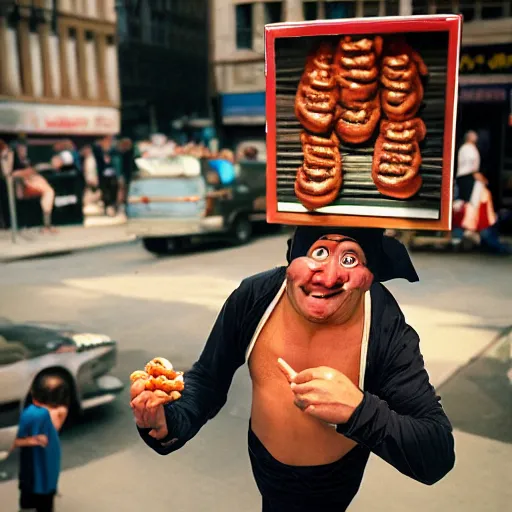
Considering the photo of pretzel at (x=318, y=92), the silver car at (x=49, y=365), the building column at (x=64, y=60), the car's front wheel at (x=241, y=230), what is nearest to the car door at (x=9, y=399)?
the silver car at (x=49, y=365)

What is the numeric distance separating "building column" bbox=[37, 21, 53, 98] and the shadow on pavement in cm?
1928

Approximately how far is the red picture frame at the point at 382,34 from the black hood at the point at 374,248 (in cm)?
9

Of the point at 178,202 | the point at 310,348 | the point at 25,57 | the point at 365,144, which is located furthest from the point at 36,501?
the point at 25,57

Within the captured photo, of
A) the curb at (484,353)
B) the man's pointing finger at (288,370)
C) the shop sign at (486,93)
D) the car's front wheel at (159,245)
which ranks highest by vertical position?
the shop sign at (486,93)

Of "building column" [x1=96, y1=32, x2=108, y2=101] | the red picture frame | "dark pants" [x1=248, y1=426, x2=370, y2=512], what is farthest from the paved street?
"building column" [x1=96, y1=32, x2=108, y2=101]

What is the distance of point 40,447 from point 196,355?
2.94 meters

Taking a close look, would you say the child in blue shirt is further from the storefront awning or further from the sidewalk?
the storefront awning

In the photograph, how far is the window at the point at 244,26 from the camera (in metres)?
13.8

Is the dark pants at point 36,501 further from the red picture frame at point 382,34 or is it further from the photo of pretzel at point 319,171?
the photo of pretzel at point 319,171

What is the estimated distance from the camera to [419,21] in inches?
66.5

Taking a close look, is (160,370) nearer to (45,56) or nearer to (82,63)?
(45,56)

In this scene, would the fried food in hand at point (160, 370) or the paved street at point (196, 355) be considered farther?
the paved street at point (196, 355)

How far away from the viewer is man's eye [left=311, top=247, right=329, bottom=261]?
1.96m

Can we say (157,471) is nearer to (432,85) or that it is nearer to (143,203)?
(432,85)
